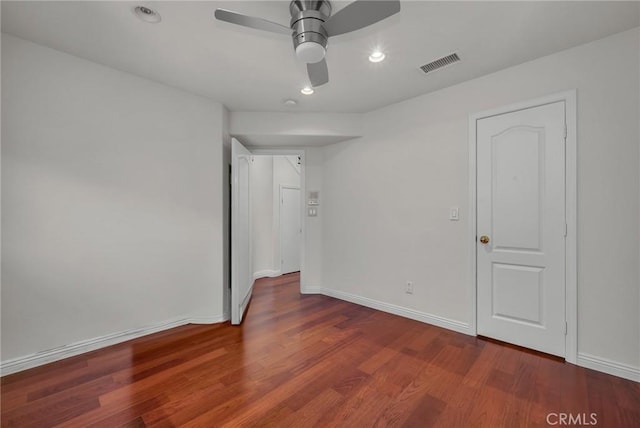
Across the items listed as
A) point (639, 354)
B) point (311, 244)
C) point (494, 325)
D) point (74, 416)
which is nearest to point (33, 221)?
point (74, 416)

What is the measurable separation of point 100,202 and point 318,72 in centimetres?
222

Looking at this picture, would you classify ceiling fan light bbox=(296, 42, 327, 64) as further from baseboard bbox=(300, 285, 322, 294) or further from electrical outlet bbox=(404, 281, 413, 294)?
baseboard bbox=(300, 285, 322, 294)

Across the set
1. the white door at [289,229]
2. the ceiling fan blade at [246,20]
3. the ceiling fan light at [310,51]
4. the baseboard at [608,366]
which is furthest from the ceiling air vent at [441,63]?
the white door at [289,229]

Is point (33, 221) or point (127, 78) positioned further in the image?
point (127, 78)

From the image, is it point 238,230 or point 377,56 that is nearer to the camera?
point 377,56

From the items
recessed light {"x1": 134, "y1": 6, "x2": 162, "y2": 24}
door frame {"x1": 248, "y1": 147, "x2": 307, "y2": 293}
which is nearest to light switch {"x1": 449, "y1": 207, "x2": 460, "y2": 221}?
door frame {"x1": 248, "y1": 147, "x2": 307, "y2": 293}

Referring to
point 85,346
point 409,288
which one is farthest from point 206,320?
point 409,288

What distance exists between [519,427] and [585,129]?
7.18 feet

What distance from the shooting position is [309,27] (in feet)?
5.30

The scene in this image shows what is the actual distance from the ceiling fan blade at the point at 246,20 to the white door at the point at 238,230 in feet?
5.57

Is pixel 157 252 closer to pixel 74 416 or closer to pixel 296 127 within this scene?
pixel 74 416

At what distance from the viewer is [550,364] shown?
7.18 ft

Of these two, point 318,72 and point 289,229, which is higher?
point 318,72
